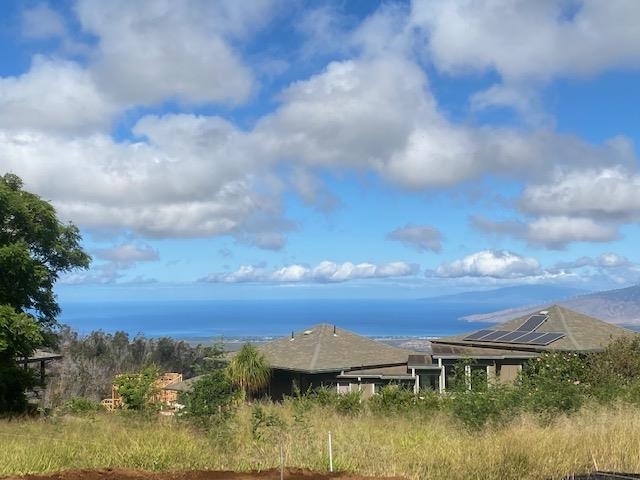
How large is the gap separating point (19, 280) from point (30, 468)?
14.3 metres

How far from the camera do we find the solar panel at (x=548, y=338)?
28.5 m

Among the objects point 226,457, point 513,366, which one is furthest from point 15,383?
point 513,366

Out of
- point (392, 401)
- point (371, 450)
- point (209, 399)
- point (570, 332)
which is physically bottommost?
point (392, 401)

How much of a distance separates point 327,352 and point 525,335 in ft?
29.1

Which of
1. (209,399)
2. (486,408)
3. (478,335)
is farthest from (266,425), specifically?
(478,335)

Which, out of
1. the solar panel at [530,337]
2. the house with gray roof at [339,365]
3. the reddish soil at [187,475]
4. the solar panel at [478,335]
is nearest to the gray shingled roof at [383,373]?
the house with gray roof at [339,365]

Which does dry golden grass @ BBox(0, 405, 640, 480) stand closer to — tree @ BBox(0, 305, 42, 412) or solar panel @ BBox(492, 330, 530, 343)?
tree @ BBox(0, 305, 42, 412)

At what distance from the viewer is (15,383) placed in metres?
23.0

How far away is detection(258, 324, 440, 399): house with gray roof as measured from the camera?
30.5 m

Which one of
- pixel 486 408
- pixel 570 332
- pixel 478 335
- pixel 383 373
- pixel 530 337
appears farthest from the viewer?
pixel 478 335

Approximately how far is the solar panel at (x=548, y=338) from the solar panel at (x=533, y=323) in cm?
161

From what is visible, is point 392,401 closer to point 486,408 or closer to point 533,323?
point 486,408

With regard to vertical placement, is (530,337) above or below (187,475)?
above

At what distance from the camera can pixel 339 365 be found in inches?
1204
